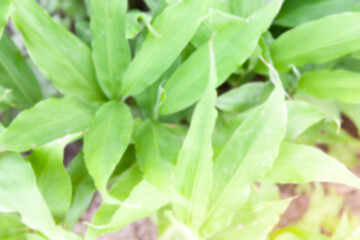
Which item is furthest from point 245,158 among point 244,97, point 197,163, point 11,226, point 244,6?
point 11,226

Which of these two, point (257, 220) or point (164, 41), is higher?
point (164, 41)

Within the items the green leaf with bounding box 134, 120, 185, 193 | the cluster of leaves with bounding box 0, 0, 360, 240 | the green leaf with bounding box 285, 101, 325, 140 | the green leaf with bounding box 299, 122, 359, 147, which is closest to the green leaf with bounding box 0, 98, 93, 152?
the cluster of leaves with bounding box 0, 0, 360, 240

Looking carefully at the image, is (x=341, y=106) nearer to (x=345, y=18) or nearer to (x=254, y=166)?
(x=345, y=18)

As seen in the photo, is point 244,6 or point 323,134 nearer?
point 244,6

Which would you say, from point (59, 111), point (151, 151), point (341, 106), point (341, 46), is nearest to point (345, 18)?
point (341, 46)

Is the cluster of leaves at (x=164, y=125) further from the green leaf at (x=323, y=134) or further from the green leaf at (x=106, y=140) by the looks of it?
the green leaf at (x=323, y=134)

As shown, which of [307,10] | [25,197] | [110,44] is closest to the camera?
[25,197]

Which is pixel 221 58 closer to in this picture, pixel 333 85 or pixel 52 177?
pixel 333 85

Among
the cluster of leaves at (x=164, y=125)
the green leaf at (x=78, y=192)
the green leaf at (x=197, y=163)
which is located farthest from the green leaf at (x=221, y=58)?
the green leaf at (x=78, y=192)

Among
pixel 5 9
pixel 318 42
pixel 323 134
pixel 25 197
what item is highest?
pixel 5 9
